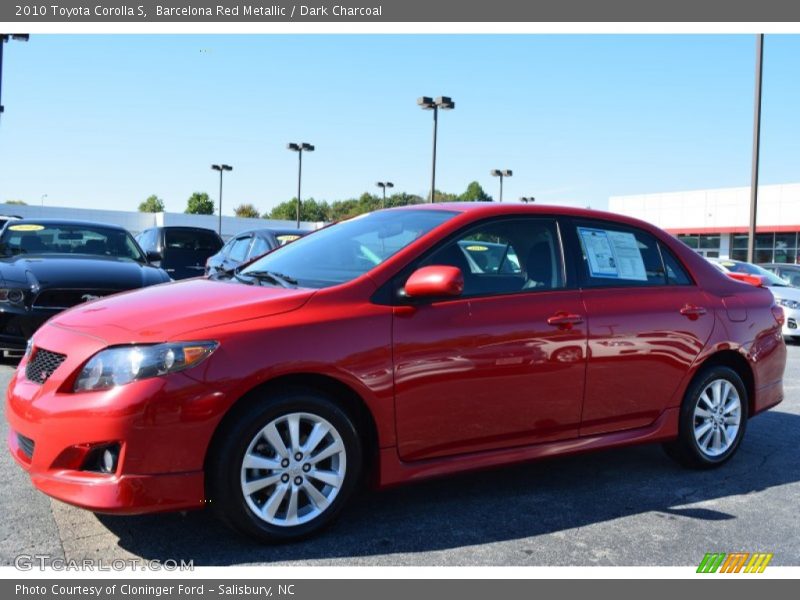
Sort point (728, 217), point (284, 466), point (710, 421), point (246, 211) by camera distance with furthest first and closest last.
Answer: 1. point (246, 211)
2. point (728, 217)
3. point (710, 421)
4. point (284, 466)

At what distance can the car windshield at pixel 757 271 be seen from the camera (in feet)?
47.2

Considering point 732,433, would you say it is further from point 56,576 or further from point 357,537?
point 56,576

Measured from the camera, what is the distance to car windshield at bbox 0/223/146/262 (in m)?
8.84

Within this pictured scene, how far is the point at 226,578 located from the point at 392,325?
1332 millimetres

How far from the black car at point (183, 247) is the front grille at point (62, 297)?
7.53 meters

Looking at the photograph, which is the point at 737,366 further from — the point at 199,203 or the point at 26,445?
the point at 199,203

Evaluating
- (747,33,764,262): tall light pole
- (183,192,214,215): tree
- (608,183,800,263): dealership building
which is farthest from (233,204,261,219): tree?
(747,33,764,262): tall light pole

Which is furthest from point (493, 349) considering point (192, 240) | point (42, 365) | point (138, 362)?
point (192, 240)

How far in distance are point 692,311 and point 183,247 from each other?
12.4m

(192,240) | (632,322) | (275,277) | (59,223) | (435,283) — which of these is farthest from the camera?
(192,240)

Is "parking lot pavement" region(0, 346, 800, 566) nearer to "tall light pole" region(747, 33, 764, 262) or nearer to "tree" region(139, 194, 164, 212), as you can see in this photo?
"tall light pole" region(747, 33, 764, 262)

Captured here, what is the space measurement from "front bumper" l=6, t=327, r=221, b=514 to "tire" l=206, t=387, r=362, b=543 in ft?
0.36

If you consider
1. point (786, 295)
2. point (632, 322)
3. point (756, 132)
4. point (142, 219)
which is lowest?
point (786, 295)

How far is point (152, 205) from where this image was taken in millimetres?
132875
